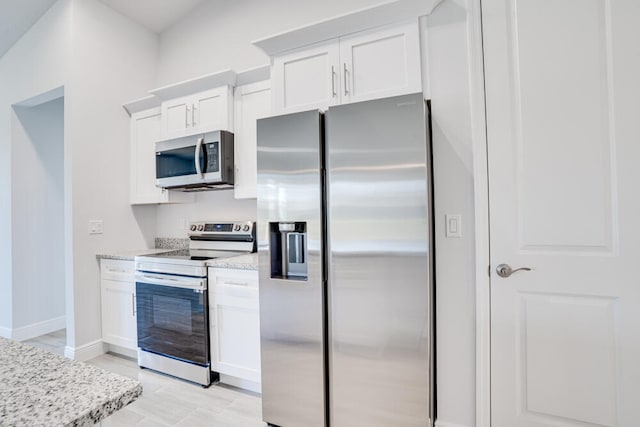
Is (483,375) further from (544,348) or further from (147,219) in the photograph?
(147,219)

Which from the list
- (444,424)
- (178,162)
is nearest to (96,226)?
(178,162)

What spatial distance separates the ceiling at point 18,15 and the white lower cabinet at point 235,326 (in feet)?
10.0

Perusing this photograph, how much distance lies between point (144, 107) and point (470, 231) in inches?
122

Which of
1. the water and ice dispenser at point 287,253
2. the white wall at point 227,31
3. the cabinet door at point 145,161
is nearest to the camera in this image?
the water and ice dispenser at point 287,253

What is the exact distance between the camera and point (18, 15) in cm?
301

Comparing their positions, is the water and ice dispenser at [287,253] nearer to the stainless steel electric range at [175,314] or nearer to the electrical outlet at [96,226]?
the stainless steel electric range at [175,314]

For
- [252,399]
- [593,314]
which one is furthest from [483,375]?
[252,399]

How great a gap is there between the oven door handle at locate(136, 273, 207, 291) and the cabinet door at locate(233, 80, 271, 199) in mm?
753

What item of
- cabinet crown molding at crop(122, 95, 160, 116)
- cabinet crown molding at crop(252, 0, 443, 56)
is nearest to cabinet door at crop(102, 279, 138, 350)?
cabinet crown molding at crop(122, 95, 160, 116)

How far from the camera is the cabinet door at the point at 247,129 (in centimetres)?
252

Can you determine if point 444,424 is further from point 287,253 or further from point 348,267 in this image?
point 287,253

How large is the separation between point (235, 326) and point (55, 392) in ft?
5.62

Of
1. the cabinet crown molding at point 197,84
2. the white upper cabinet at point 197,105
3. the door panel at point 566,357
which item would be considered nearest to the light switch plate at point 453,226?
the door panel at point 566,357

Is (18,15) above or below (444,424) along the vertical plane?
above
